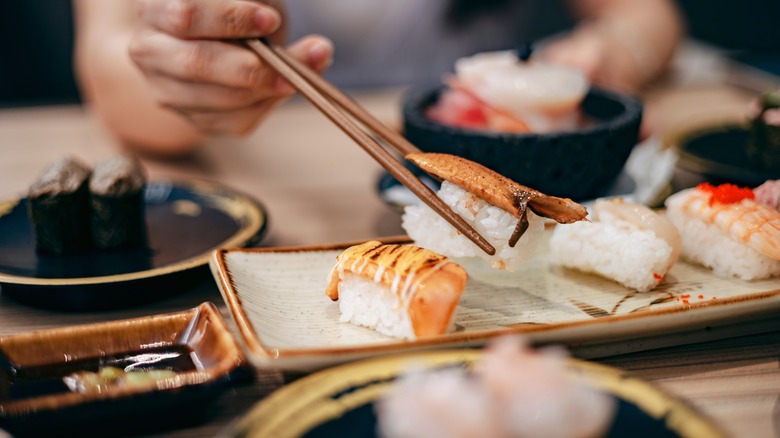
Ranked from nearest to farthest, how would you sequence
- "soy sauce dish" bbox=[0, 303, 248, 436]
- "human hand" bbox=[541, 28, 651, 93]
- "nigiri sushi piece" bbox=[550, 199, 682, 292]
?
1. "soy sauce dish" bbox=[0, 303, 248, 436]
2. "nigiri sushi piece" bbox=[550, 199, 682, 292]
3. "human hand" bbox=[541, 28, 651, 93]

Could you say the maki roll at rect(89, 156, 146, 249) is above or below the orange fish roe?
below

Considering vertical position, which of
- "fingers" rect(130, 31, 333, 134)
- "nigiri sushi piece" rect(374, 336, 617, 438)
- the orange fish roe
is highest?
"fingers" rect(130, 31, 333, 134)

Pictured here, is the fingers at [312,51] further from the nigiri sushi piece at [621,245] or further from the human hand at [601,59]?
the human hand at [601,59]

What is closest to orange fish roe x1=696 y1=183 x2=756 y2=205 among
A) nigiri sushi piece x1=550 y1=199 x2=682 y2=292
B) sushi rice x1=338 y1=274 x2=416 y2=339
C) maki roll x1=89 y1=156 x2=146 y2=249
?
nigiri sushi piece x1=550 y1=199 x2=682 y2=292

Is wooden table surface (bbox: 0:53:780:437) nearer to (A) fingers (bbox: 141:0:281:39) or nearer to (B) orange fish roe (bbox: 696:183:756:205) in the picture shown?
(B) orange fish roe (bbox: 696:183:756:205)

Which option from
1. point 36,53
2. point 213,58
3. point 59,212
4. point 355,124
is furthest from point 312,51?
point 36,53

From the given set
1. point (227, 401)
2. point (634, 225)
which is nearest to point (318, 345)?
point (227, 401)
